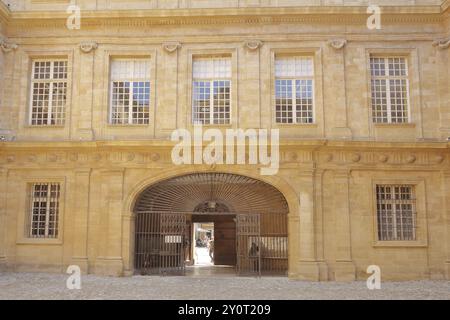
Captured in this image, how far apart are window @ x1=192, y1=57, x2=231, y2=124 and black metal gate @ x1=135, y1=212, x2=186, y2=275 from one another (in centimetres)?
290

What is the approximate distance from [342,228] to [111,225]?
625 centimetres

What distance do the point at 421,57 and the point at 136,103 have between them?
821cm

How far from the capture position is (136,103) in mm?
14188

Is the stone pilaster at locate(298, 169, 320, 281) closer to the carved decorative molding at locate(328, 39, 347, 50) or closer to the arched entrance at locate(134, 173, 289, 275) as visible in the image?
the arched entrance at locate(134, 173, 289, 275)

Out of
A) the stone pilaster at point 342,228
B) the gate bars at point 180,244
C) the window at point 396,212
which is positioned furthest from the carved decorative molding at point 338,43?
the gate bars at point 180,244

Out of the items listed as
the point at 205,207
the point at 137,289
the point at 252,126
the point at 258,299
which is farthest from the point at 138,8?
the point at 258,299

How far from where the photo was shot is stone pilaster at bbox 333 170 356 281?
12.9 meters

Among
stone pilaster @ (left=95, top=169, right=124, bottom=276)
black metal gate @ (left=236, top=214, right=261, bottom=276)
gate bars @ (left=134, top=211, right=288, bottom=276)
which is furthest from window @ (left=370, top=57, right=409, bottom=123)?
stone pilaster @ (left=95, top=169, right=124, bottom=276)

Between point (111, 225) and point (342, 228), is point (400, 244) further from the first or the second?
point (111, 225)

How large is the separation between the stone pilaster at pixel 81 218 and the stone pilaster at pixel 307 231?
5809 millimetres

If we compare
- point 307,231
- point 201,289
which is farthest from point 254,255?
point 201,289

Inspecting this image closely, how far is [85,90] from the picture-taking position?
1402 cm

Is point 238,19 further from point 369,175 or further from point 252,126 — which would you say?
point 369,175

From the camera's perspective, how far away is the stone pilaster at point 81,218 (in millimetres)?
13328
